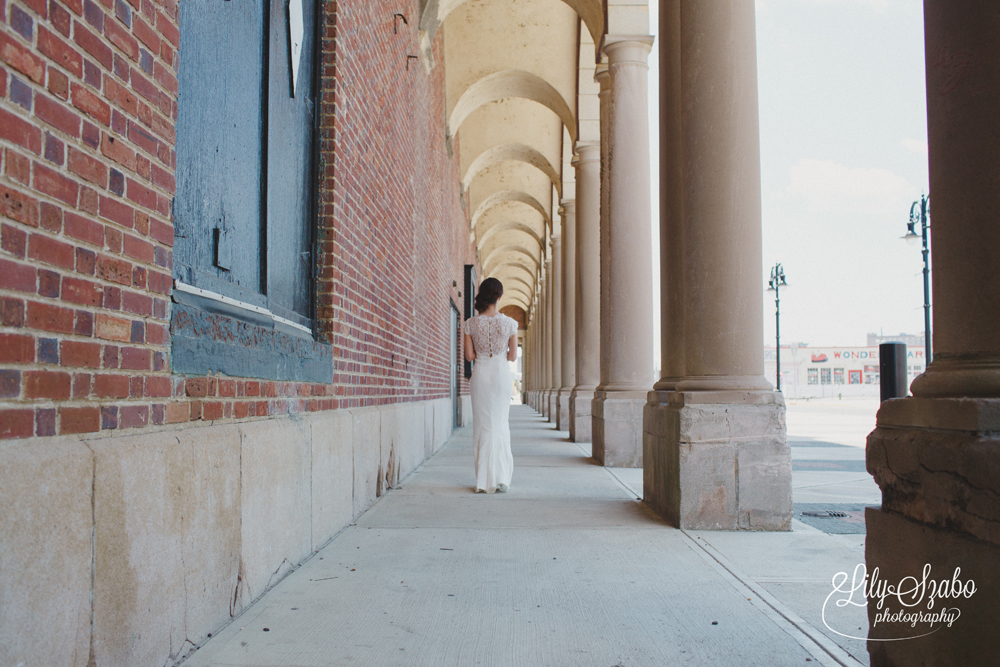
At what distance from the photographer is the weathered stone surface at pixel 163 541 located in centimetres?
187

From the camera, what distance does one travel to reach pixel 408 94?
7.96m

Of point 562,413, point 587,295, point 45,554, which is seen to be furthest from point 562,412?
point 45,554

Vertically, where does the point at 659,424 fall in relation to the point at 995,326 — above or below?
below

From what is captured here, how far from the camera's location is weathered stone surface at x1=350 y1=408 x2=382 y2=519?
4.73 m

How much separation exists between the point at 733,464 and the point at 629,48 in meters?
6.03

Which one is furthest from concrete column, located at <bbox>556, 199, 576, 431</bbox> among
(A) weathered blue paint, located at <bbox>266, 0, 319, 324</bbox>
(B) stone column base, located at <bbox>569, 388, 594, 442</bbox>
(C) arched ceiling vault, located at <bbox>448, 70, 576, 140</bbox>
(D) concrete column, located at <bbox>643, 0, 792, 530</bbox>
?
(A) weathered blue paint, located at <bbox>266, 0, 319, 324</bbox>

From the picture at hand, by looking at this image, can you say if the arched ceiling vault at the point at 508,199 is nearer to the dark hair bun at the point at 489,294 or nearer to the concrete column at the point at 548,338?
the concrete column at the point at 548,338

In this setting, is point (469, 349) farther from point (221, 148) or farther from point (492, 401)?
point (221, 148)

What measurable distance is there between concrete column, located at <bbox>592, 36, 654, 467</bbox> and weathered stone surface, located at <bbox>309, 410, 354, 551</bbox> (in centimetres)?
434

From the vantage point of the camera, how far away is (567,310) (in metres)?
16.0

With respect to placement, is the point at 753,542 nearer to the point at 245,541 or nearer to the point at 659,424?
the point at 659,424

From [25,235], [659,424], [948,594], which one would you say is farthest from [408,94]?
[948,594]

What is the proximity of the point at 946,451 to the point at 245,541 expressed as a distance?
2.61 m

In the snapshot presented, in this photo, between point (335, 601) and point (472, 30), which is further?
point (472, 30)
